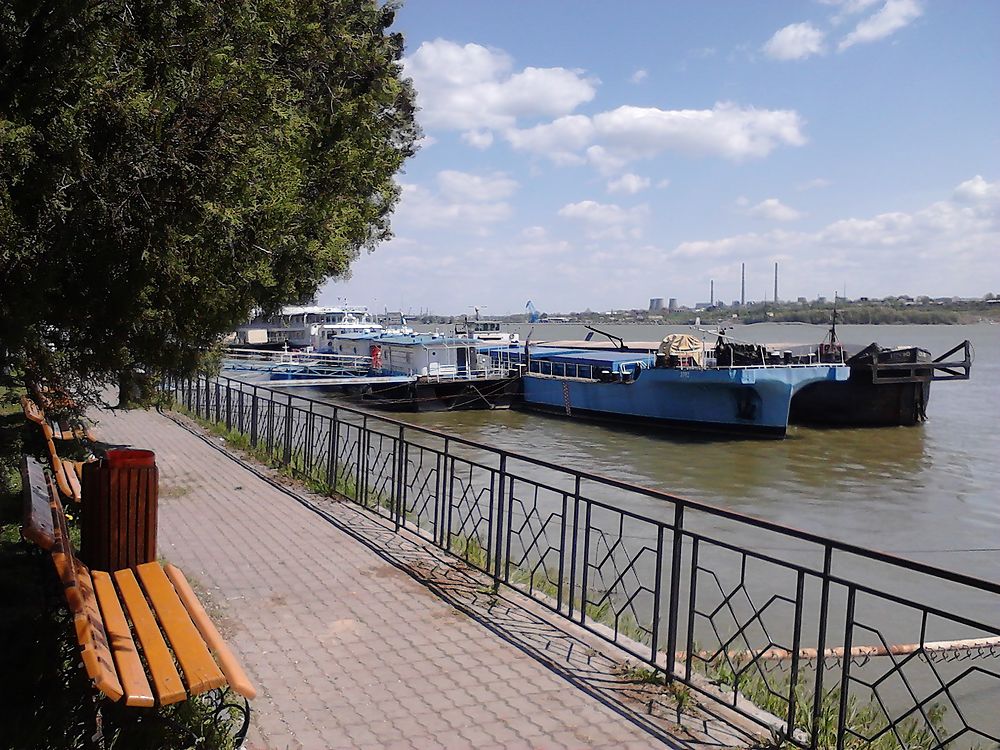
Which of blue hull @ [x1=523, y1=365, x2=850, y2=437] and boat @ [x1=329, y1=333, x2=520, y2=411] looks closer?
blue hull @ [x1=523, y1=365, x2=850, y2=437]

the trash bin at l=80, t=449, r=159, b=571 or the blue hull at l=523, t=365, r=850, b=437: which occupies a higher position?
the trash bin at l=80, t=449, r=159, b=571

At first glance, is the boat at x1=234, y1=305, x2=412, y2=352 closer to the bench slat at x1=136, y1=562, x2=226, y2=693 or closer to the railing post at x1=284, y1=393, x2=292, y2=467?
the railing post at x1=284, y1=393, x2=292, y2=467

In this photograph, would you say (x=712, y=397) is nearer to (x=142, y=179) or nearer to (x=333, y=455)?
(x=333, y=455)

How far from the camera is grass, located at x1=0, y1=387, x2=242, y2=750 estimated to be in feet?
10.6

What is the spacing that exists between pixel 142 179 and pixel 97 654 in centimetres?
177

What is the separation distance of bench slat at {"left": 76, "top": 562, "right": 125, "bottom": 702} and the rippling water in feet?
34.6

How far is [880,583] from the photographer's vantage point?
8930mm

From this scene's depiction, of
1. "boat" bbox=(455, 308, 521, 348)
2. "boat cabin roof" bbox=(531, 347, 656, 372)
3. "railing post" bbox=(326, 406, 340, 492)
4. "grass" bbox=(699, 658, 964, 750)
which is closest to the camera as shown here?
"grass" bbox=(699, 658, 964, 750)

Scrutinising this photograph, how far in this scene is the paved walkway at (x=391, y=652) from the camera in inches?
140

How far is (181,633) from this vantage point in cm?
322

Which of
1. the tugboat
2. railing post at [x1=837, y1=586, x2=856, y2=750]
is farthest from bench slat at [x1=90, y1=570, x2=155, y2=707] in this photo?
the tugboat

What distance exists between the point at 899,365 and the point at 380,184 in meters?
22.6

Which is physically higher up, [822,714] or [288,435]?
[288,435]

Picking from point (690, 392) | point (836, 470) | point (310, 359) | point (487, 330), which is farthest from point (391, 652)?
point (487, 330)
